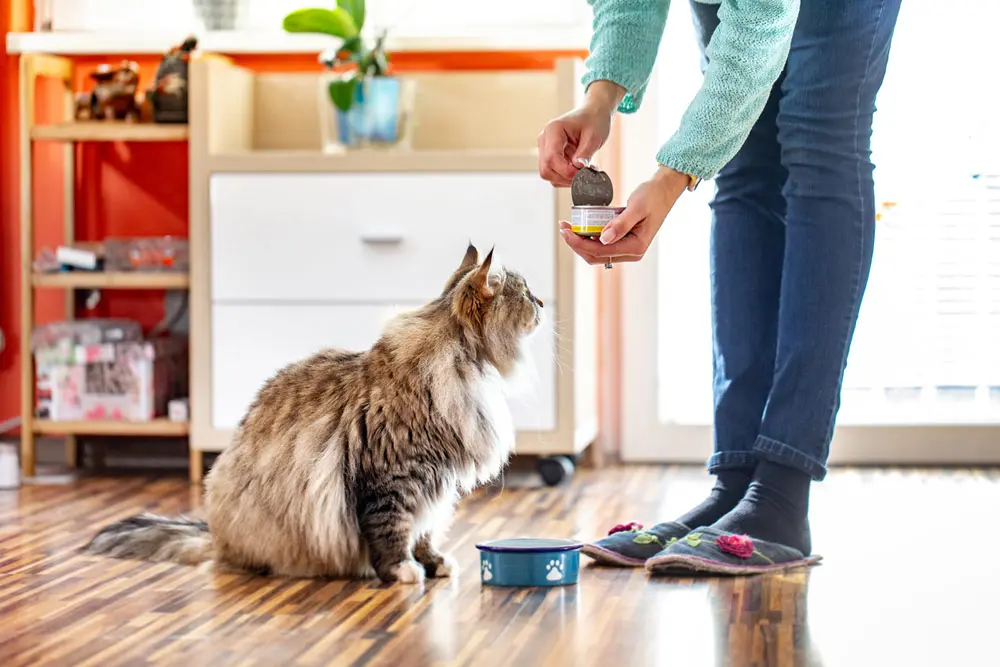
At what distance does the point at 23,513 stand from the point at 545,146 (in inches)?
49.3

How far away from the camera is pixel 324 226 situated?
2.82 meters

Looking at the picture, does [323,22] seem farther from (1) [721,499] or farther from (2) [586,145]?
(1) [721,499]

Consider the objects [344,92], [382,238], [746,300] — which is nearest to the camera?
[746,300]

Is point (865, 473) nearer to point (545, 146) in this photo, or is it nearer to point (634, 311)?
point (634, 311)

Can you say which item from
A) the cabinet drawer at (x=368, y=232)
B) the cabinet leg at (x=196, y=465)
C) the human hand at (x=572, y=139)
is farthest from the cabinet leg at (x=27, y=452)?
the human hand at (x=572, y=139)

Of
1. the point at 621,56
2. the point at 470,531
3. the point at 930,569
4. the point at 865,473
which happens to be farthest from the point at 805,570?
the point at 865,473

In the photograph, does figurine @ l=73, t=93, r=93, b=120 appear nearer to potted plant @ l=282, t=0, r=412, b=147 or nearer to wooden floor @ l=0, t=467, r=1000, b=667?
potted plant @ l=282, t=0, r=412, b=147

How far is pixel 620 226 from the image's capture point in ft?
5.12

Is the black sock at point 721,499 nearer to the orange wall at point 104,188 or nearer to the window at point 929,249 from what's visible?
the window at point 929,249

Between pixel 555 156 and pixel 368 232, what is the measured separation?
3.53ft

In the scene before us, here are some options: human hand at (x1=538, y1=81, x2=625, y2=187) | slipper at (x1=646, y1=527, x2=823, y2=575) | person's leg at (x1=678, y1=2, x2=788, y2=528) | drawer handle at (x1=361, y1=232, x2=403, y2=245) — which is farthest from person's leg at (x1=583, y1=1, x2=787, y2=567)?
drawer handle at (x1=361, y1=232, x2=403, y2=245)

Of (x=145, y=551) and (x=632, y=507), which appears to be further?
(x=632, y=507)

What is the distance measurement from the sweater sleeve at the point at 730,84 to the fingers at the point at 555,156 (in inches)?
7.5

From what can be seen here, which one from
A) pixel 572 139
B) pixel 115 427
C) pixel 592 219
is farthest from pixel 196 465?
pixel 592 219
